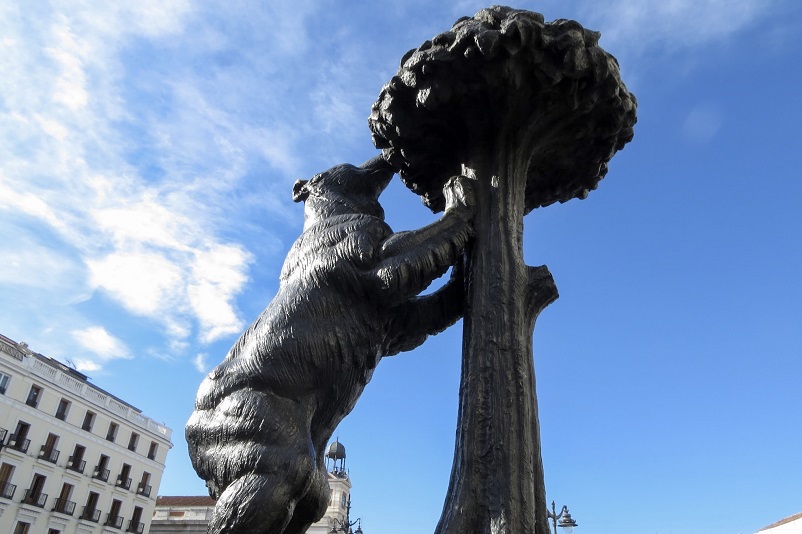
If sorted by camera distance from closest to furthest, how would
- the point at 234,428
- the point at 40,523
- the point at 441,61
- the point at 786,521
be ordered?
the point at 234,428
the point at 441,61
the point at 40,523
the point at 786,521

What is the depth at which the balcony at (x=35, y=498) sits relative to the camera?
1144 inches

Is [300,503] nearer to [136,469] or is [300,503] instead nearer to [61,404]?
[61,404]

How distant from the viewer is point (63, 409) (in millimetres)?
31828

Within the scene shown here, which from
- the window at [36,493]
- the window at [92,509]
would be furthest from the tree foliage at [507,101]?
the window at [92,509]

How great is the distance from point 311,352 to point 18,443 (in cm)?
3226

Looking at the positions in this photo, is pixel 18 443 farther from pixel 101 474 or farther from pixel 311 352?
pixel 311 352

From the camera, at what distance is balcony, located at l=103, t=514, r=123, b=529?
32.9 meters

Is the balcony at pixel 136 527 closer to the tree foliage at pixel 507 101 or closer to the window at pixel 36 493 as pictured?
the window at pixel 36 493

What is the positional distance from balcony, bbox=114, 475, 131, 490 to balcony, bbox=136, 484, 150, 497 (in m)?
0.75

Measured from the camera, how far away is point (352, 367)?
11.1 feet

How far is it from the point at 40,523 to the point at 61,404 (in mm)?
5614

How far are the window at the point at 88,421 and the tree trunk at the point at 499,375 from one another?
113 feet

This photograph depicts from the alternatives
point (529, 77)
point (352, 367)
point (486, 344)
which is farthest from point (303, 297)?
point (529, 77)

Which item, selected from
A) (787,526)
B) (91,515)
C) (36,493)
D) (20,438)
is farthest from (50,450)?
(787,526)
